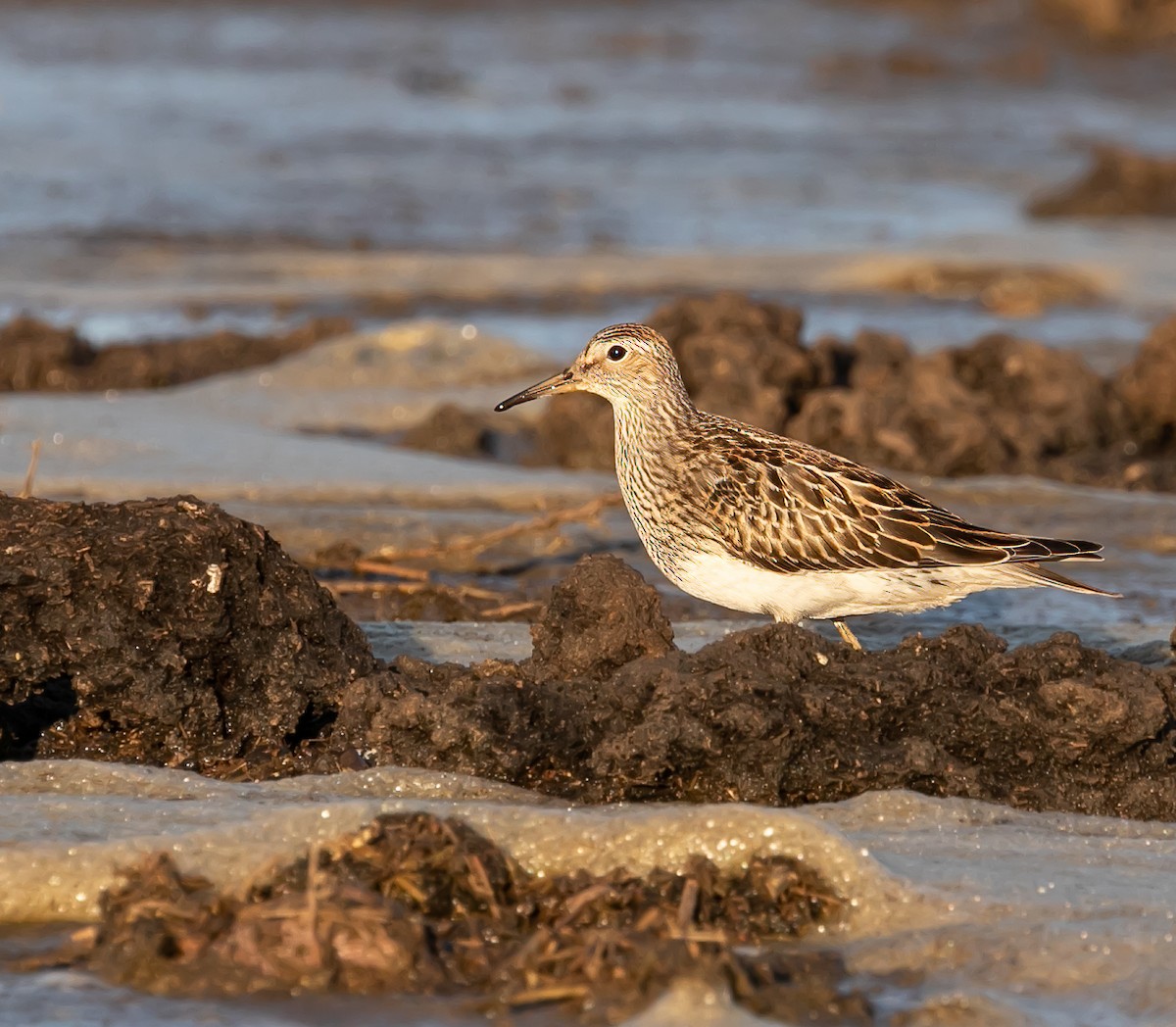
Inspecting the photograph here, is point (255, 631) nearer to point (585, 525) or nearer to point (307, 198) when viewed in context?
point (585, 525)

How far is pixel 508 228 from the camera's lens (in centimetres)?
1582

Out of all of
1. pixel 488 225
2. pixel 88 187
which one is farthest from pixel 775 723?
pixel 88 187

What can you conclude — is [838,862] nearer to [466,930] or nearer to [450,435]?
[466,930]

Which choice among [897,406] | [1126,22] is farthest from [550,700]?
[1126,22]

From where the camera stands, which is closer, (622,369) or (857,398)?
(622,369)

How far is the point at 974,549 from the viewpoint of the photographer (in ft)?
19.1

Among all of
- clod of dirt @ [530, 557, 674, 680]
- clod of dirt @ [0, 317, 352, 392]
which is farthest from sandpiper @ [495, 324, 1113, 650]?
clod of dirt @ [0, 317, 352, 392]

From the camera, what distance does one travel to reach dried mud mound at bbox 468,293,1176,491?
8.79 m

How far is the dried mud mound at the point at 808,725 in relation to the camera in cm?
453

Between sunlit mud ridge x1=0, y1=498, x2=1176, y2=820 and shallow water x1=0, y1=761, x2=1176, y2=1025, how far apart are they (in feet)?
0.45

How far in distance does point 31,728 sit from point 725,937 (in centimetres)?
191

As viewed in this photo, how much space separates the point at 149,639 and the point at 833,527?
6.64 feet

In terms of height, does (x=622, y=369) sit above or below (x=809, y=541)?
above

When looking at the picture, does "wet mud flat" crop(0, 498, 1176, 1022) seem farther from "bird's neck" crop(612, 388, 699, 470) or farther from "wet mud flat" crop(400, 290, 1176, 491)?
"wet mud flat" crop(400, 290, 1176, 491)
